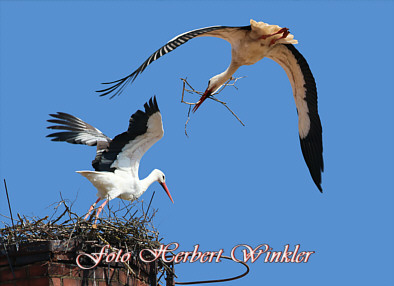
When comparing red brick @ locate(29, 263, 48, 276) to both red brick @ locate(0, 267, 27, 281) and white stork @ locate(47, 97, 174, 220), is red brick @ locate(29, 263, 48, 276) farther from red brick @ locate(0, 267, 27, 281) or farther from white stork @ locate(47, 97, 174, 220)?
white stork @ locate(47, 97, 174, 220)

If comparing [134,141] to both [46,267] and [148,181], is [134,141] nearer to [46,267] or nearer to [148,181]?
[148,181]

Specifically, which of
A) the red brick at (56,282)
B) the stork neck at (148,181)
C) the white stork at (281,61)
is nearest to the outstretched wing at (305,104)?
the white stork at (281,61)

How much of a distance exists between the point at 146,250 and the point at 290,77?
411 centimetres

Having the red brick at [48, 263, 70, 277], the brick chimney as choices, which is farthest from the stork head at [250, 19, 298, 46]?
the red brick at [48, 263, 70, 277]

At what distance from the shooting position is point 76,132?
12.2 metres

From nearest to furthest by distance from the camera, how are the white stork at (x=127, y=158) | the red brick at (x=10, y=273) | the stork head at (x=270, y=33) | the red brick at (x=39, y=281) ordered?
the red brick at (x=39, y=281) < the red brick at (x=10, y=273) < the white stork at (x=127, y=158) < the stork head at (x=270, y=33)

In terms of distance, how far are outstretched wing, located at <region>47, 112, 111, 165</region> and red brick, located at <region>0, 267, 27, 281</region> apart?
3365 mm

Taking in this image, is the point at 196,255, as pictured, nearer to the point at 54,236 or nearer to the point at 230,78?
the point at 54,236

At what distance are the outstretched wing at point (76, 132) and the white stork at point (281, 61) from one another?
1.49 m

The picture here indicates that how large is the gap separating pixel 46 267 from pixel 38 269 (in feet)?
0.29

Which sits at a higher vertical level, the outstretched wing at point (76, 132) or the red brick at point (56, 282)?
the outstretched wing at point (76, 132)

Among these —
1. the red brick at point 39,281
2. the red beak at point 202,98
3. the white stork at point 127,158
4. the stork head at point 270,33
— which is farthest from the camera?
the red beak at point 202,98

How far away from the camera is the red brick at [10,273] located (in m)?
8.48

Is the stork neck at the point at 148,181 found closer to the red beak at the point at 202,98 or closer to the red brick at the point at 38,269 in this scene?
the red beak at the point at 202,98
